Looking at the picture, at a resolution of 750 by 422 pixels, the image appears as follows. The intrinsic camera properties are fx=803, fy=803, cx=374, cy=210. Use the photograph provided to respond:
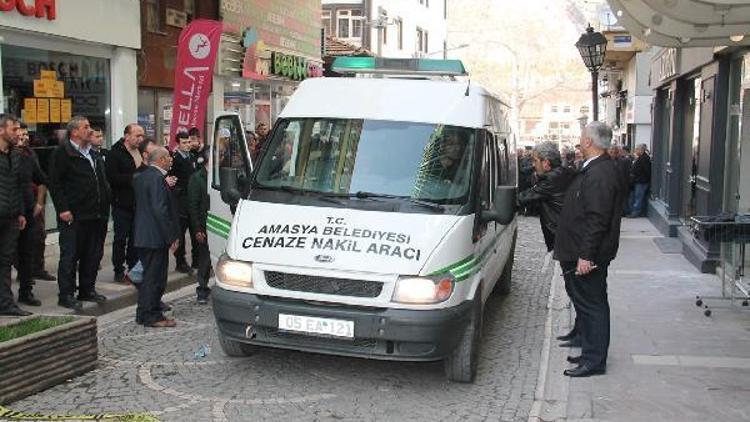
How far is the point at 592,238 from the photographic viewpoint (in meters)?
6.02

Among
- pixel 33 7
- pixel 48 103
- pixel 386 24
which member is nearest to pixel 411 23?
pixel 386 24

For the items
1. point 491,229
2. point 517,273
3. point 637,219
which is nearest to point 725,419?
point 491,229

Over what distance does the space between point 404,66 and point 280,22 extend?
13.5m

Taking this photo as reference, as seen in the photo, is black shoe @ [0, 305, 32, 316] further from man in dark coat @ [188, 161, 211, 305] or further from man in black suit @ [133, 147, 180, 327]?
man in dark coat @ [188, 161, 211, 305]

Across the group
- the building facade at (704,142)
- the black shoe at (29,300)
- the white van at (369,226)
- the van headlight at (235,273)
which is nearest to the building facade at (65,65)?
the black shoe at (29,300)

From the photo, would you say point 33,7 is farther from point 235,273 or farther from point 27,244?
point 235,273

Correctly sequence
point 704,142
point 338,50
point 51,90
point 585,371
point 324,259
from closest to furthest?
1. point 324,259
2. point 585,371
3. point 51,90
4. point 704,142
5. point 338,50

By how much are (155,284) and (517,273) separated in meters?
5.77

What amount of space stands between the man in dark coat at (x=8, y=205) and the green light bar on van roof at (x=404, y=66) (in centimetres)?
305

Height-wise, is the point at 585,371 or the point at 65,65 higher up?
the point at 65,65

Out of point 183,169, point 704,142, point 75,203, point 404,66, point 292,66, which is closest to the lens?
point 404,66

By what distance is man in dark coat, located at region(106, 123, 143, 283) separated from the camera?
895cm

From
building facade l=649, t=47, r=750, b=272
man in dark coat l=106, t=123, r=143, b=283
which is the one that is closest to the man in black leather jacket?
building facade l=649, t=47, r=750, b=272

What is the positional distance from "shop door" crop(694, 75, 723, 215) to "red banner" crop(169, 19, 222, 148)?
712 centimetres
